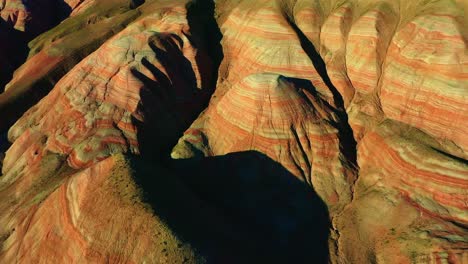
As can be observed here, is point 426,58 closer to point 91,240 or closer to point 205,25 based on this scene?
point 205,25

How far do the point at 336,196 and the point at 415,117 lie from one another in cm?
1235

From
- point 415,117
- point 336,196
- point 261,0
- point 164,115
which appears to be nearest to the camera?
point 336,196

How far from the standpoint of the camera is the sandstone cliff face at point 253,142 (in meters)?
29.1

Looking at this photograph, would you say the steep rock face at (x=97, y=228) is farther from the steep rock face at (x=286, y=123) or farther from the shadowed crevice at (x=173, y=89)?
the steep rock face at (x=286, y=123)

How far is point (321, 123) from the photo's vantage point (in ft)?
138

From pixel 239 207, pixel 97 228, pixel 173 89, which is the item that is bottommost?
pixel 239 207

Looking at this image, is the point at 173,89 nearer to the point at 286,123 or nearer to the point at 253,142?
the point at 253,142

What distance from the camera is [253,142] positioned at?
40.8 m

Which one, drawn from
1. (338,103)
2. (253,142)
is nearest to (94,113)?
(253,142)

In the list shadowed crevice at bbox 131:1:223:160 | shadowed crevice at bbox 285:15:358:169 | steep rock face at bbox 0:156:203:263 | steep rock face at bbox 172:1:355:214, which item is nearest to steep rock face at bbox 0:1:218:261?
shadowed crevice at bbox 131:1:223:160

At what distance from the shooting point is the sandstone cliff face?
95.5 feet

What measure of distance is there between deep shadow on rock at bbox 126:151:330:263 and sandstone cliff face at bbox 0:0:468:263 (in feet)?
0.49

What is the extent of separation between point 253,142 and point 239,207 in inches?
291

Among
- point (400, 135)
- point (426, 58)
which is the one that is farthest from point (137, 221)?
point (426, 58)
